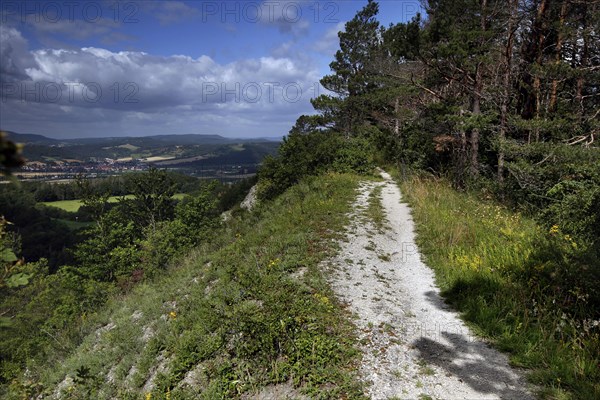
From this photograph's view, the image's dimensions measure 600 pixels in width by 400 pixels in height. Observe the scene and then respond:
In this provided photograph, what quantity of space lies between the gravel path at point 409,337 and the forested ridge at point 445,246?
392 millimetres

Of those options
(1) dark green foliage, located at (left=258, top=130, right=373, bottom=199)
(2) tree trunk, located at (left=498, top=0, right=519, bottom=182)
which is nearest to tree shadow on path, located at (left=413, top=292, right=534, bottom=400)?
(2) tree trunk, located at (left=498, top=0, right=519, bottom=182)

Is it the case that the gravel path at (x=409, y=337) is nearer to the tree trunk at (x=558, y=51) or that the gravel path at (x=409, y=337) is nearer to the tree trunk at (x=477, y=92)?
the tree trunk at (x=477, y=92)

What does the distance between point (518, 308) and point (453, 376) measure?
225 cm

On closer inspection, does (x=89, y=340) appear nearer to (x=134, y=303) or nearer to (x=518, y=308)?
(x=134, y=303)

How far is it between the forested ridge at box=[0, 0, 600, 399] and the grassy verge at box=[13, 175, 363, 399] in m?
0.04

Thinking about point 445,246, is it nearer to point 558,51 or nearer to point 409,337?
point 409,337

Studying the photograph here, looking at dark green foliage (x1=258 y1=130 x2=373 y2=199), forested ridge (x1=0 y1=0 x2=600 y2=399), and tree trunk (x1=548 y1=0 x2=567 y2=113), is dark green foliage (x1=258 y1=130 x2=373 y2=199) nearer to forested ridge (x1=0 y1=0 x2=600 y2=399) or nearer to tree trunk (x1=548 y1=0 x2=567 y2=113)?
forested ridge (x1=0 y1=0 x2=600 y2=399)

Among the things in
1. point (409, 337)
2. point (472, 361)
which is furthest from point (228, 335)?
point (472, 361)

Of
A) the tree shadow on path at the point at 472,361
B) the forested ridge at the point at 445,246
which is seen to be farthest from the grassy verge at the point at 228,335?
the tree shadow on path at the point at 472,361

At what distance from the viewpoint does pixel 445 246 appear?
31.6 ft

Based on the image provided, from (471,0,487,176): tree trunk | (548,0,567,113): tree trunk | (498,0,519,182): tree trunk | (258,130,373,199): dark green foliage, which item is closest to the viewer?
(548,0,567,113): tree trunk

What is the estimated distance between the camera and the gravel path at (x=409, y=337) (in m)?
4.80

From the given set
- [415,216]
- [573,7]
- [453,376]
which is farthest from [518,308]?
[573,7]

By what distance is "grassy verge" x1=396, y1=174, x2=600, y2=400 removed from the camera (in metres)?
4.88
